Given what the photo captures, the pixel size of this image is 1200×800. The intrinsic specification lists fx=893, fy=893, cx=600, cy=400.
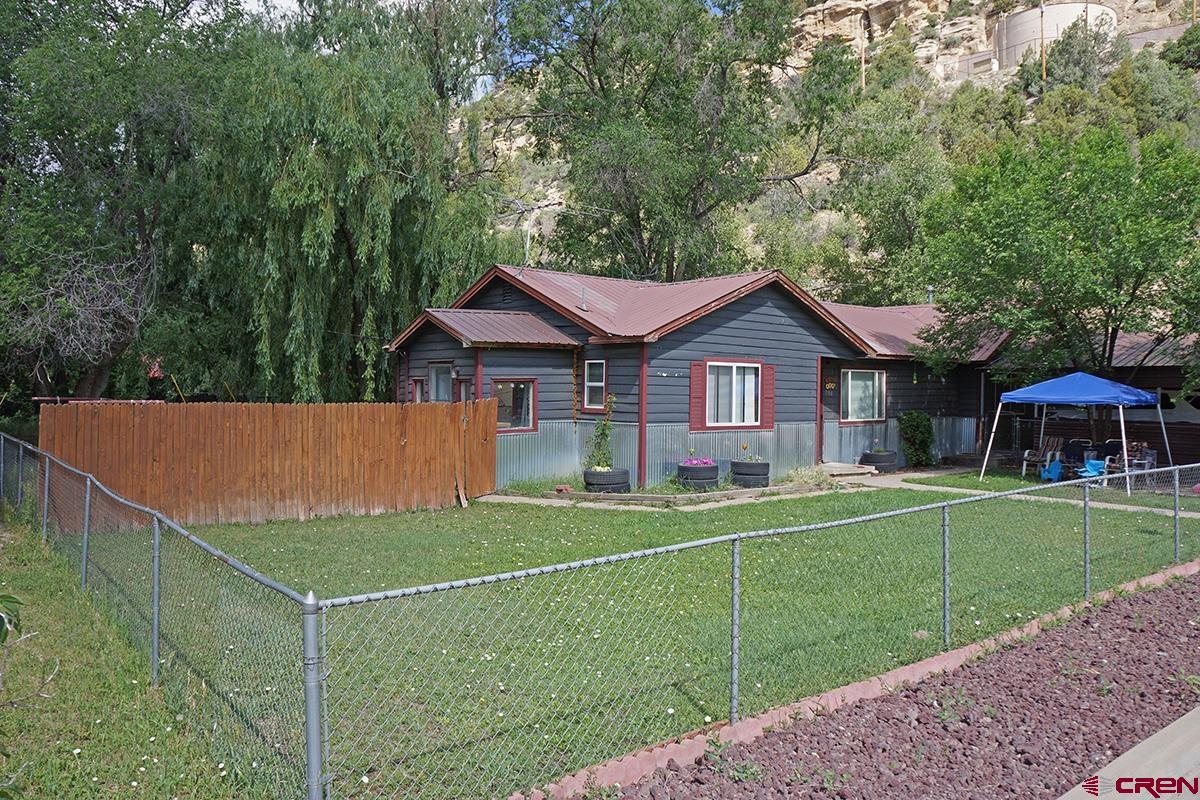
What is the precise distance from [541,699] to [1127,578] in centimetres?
648

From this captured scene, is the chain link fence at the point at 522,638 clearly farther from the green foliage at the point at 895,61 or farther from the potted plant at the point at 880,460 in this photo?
the green foliage at the point at 895,61

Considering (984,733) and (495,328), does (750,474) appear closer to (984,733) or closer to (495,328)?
(495,328)

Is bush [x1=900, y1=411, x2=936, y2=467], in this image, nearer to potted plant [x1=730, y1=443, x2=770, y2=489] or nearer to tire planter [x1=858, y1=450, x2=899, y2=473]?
tire planter [x1=858, y1=450, x2=899, y2=473]

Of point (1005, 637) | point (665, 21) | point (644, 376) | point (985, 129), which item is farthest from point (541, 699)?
point (985, 129)

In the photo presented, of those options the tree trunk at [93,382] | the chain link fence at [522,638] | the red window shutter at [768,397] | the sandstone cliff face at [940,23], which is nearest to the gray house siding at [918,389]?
the red window shutter at [768,397]

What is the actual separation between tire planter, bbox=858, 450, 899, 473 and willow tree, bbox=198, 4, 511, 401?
10.7 m

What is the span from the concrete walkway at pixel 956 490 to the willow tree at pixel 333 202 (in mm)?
11080

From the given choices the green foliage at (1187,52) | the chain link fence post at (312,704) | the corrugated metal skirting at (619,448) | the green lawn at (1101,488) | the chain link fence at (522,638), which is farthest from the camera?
the green foliage at (1187,52)

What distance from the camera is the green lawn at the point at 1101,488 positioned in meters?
14.6

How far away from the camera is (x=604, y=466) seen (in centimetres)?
1728

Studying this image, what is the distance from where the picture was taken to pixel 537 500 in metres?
15.7

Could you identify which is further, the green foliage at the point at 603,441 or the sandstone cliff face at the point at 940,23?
the sandstone cliff face at the point at 940,23

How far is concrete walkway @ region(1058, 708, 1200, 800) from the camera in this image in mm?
4418

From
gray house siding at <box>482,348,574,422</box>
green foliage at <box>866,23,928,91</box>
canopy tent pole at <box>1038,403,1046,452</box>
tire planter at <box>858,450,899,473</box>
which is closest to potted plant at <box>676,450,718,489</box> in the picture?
gray house siding at <box>482,348,574,422</box>
